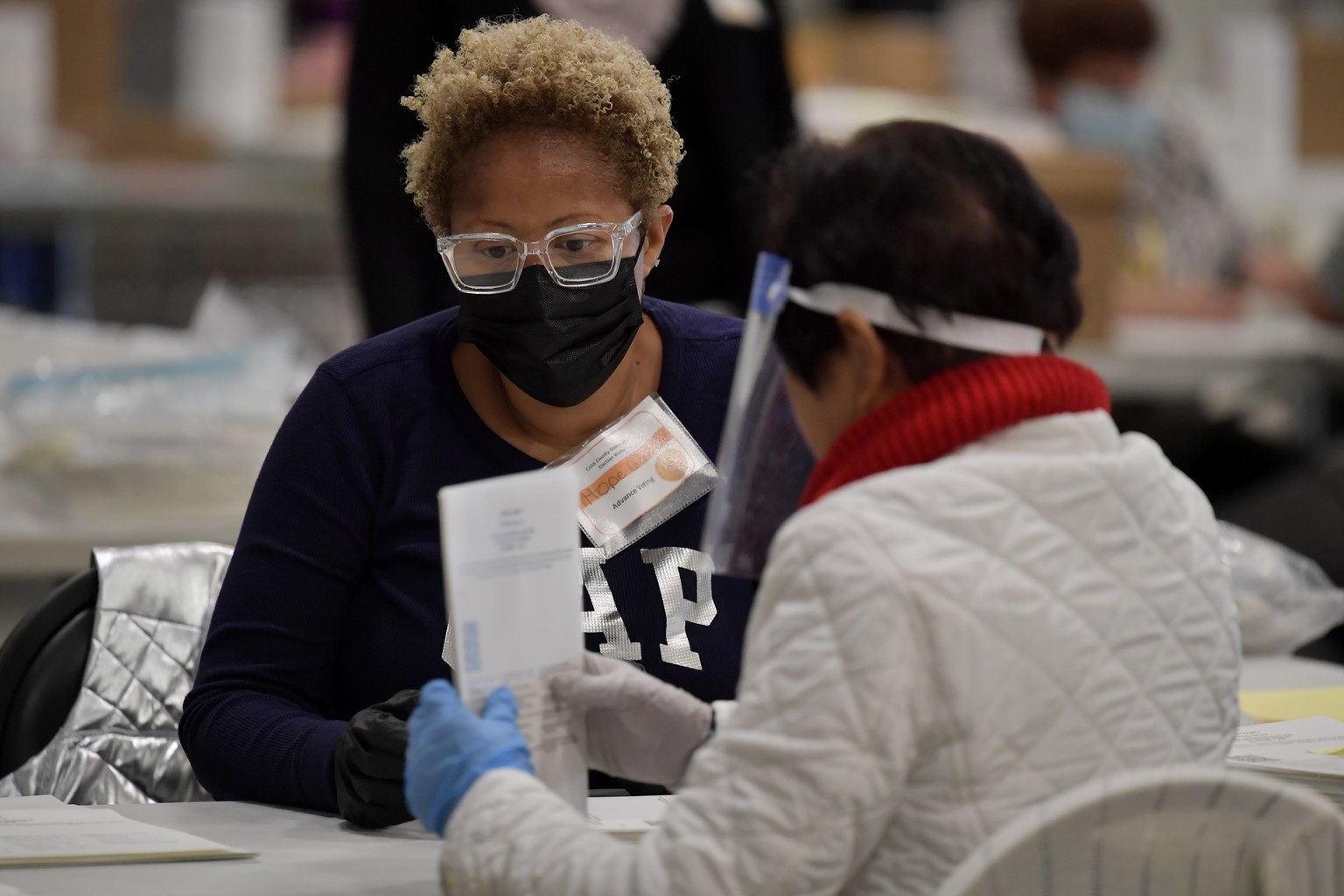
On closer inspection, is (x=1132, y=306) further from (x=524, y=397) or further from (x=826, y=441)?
(x=826, y=441)

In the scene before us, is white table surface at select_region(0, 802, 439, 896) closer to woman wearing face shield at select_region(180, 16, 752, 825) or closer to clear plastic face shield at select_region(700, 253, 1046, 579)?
woman wearing face shield at select_region(180, 16, 752, 825)

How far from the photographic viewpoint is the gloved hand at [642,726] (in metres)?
1.23

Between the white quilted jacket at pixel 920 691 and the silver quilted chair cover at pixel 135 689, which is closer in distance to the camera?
the white quilted jacket at pixel 920 691

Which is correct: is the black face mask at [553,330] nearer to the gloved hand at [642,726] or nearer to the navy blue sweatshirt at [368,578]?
the navy blue sweatshirt at [368,578]

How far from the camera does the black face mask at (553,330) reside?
1.61 metres

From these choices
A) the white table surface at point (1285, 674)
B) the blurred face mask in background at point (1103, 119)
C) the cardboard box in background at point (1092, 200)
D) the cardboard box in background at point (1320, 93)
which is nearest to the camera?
the white table surface at point (1285, 674)

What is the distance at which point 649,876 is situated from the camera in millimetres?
978

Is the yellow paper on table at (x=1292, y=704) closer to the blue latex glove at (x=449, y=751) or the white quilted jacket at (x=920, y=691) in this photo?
the white quilted jacket at (x=920, y=691)

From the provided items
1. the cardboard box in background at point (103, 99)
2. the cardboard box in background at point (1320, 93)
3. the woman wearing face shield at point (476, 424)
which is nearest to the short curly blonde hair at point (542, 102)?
the woman wearing face shield at point (476, 424)

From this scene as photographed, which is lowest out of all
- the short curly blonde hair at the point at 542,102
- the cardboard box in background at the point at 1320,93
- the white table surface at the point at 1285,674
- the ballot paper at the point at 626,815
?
the white table surface at the point at 1285,674

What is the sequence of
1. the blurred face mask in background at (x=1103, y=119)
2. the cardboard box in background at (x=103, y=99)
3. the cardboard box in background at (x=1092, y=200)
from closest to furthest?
1. the cardboard box in background at (x=1092, y=200)
2. the cardboard box in background at (x=103, y=99)
3. the blurred face mask in background at (x=1103, y=119)

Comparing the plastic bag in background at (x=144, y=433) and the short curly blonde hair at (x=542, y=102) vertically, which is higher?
the short curly blonde hair at (x=542, y=102)

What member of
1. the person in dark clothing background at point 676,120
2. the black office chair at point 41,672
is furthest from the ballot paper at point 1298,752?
the person in dark clothing background at point 676,120

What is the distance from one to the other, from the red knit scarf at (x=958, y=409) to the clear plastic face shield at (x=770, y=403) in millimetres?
17
